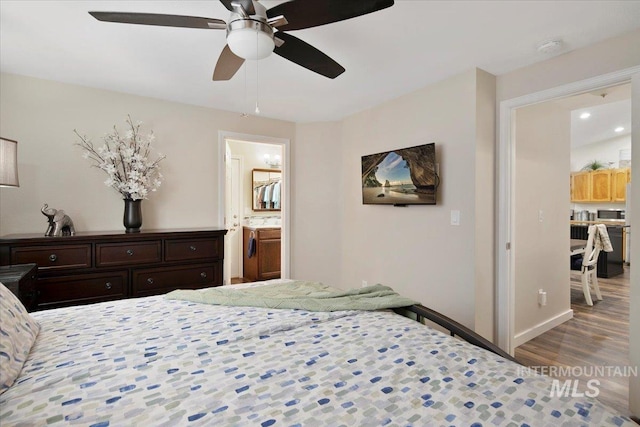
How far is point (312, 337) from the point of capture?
4.26 feet

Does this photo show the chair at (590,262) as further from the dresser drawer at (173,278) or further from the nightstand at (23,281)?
the nightstand at (23,281)

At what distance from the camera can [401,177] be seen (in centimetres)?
311

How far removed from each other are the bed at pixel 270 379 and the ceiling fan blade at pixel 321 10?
4.47 ft

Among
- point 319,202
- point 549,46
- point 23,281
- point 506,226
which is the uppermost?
point 549,46

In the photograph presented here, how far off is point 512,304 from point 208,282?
108 inches

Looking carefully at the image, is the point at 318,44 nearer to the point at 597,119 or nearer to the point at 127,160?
the point at 127,160

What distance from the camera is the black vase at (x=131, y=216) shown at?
9.50 feet

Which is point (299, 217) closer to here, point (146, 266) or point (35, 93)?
point (146, 266)

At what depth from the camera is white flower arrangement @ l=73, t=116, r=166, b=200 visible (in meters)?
2.90

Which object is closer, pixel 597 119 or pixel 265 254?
pixel 265 254

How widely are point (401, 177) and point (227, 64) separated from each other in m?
1.90

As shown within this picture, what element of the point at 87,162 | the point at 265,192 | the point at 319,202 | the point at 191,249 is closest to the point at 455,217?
the point at 319,202

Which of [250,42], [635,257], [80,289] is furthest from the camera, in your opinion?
[80,289]

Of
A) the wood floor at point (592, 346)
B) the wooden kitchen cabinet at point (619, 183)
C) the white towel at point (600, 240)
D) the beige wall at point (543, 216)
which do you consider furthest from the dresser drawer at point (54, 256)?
the wooden kitchen cabinet at point (619, 183)
